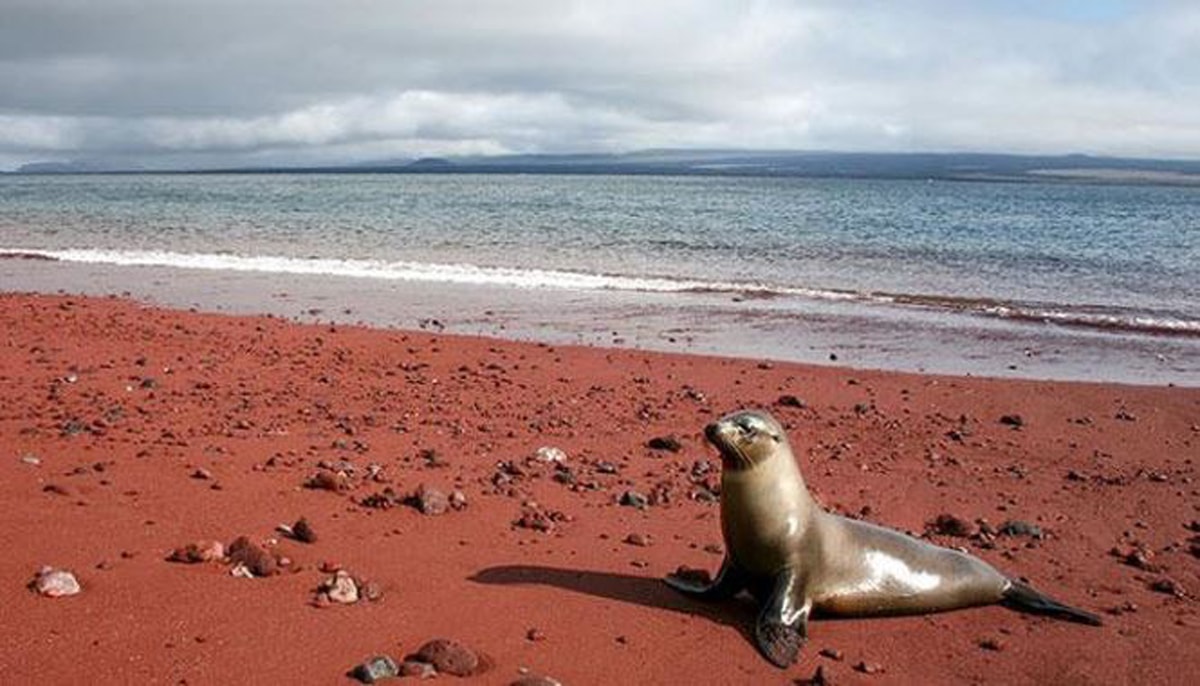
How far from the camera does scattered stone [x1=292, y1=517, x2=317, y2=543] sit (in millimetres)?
7609

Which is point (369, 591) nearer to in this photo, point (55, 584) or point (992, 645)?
point (55, 584)

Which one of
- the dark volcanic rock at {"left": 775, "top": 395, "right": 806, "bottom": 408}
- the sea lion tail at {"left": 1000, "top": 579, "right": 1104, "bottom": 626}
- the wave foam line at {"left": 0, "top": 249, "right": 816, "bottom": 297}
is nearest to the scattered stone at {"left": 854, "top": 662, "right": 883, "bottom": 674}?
the sea lion tail at {"left": 1000, "top": 579, "right": 1104, "bottom": 626}

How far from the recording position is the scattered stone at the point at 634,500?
9.09m

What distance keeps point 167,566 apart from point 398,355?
8.51 meters

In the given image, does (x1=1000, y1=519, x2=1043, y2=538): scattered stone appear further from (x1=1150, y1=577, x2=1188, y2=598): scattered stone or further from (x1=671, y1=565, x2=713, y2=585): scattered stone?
(x1=671, y1=565, x2=713, y2=585): scattered stone

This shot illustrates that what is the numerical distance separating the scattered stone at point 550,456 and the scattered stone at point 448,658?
13.5ft

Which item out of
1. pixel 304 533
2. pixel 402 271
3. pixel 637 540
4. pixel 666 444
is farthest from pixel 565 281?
pixel 304 533

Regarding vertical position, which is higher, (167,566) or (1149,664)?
(167,566)

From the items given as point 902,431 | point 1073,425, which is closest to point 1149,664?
point 902,431

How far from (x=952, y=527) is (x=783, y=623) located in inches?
107

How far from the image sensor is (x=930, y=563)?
7441mm

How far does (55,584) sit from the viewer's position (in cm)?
646

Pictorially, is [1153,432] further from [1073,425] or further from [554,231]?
[554,231]

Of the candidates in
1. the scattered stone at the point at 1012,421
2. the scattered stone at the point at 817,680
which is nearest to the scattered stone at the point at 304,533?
the scattered stone at the point at 817,680
